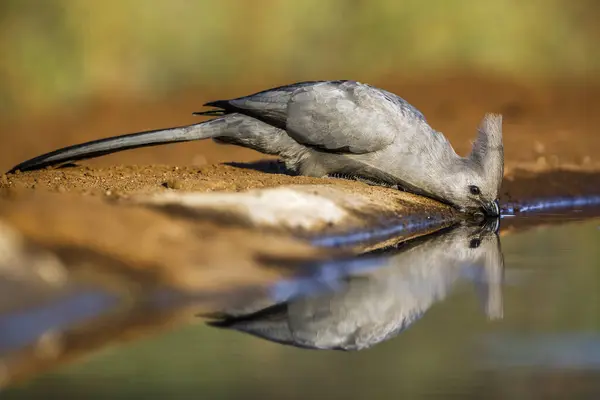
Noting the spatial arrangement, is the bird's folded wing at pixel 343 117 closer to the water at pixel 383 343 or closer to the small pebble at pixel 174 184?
the small pebble at pixel 174 184

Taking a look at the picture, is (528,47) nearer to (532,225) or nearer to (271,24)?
(271,24)

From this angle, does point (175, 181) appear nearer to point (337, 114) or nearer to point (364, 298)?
point (337, 114)

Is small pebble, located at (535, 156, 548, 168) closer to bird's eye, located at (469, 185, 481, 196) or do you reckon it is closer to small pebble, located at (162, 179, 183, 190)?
bird's eye, located at (469, 185, 481, 196)

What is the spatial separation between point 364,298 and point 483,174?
2.73m

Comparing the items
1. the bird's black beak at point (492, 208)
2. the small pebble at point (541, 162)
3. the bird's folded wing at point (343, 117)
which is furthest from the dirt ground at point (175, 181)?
the bird's folded wing at point (343, 117)

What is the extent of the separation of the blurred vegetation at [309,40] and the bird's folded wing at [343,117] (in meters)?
6.80

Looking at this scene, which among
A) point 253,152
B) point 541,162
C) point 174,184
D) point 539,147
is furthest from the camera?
point 253,152

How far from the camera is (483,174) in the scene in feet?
23.6

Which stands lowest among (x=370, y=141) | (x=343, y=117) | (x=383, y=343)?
(x=383, y=343)

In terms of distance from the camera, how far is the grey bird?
23.7 feet

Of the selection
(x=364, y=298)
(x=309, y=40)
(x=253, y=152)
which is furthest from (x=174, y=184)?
(x=309, y=40)

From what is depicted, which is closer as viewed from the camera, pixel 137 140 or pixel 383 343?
pixel 383 343

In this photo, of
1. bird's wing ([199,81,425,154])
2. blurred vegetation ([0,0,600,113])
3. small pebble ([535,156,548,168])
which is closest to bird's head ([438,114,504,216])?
bird's wing ([199,81,425,154])

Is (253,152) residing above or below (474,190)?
above
